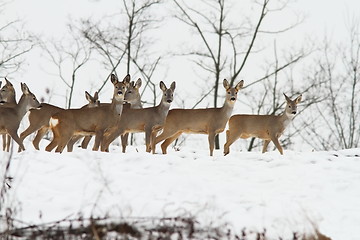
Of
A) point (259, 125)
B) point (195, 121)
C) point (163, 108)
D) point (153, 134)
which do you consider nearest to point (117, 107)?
point (163, 108)

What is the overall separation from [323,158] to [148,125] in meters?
4.44

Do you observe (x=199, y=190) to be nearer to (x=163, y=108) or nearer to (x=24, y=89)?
(x=163, y=108)

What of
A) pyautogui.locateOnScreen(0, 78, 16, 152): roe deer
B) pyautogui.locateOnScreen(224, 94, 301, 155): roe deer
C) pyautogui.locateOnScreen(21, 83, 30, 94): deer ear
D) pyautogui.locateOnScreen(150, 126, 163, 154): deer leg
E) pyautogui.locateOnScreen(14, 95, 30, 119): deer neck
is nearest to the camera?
pyautogui.locateOnScreen(14, 95, 30, 119): deer neck

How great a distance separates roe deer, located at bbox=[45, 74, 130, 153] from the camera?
15242 mm

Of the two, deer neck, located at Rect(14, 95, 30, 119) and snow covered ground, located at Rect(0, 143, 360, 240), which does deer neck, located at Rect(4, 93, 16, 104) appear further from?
snow covered ground, located at Rect(0, 143, 360, 240)

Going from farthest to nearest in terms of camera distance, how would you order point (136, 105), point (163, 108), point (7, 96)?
1. point (136, 105)
2. point (7, 96)
3. point (163, 108)

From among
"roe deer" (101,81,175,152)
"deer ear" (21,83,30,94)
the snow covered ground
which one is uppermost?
"deer ear" (21,83,30,94)

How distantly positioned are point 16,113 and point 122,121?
215cm

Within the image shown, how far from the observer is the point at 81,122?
15359 millimetres

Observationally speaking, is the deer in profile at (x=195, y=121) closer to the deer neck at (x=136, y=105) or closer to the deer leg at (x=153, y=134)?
the deer leg at (x=153, y=134)

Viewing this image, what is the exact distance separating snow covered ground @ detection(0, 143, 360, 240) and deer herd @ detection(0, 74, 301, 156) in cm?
323

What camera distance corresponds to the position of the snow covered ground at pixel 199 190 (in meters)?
8.91

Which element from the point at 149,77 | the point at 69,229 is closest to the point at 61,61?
the point at 149,77

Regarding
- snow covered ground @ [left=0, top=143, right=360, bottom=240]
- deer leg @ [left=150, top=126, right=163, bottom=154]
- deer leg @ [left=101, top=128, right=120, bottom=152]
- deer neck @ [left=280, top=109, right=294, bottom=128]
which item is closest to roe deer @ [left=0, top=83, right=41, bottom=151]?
deer leg @ [left=101, top=128, right=120, bottom=152]
